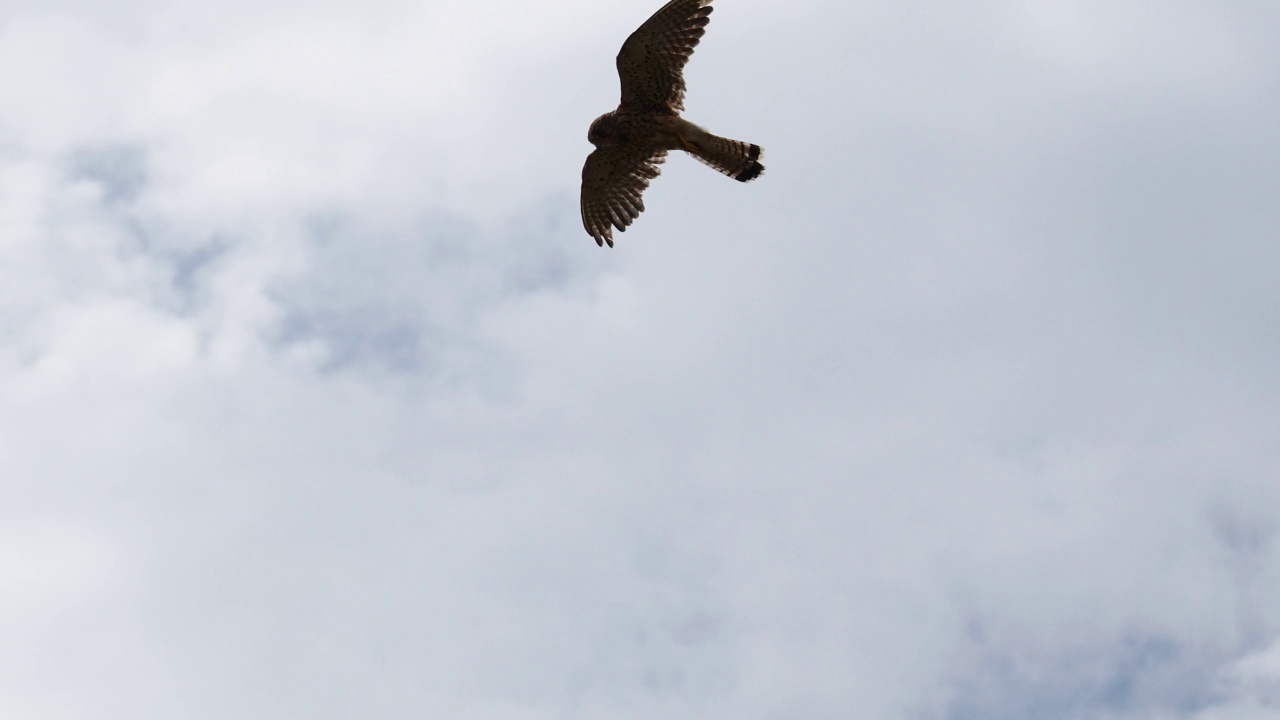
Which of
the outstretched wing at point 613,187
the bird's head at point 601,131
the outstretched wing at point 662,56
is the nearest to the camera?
the outstretched wing at point 662,56

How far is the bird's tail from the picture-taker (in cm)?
2181

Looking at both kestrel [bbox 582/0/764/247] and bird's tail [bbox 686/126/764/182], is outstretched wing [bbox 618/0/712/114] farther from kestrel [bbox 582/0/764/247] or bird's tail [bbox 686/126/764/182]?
bird's tail [bbox 686/126/764/182]

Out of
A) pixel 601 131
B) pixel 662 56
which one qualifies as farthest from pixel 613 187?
pixel 662 56

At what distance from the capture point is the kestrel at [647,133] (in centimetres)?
2056

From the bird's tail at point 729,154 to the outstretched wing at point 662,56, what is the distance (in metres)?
0.65

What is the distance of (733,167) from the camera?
870 inches

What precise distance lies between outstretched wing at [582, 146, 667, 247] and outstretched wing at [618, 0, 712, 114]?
96 centimetres

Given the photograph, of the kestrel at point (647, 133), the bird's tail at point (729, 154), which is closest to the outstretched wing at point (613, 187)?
the kestrel at point (647, 133)

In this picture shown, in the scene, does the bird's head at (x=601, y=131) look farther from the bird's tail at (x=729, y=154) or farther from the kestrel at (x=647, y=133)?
the bird's tail at (x=729, y=154)

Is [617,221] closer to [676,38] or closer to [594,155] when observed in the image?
[594,155]

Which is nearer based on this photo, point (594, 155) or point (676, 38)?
point (676, 38)

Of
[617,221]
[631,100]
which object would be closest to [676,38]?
[631,100]

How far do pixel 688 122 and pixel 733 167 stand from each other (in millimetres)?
1020

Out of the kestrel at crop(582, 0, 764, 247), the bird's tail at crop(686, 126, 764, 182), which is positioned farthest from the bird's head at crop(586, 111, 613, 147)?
the bird's tail at crop(686, 126, 764, 182)
